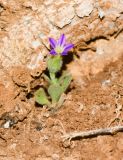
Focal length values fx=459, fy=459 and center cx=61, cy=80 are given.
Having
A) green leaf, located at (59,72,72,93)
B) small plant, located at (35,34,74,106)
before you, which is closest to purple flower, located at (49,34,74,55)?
small plant, located at (35,34,74,106)

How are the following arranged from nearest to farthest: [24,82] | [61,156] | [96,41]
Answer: [61,156]
[24,82]
[96,41]

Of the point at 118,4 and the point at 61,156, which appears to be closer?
the point at 61,156

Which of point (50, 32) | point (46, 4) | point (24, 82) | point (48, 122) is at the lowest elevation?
point (48, 122)

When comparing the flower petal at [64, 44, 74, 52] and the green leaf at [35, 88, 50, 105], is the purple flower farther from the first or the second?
the green leaf at [35, 88, 50, 105]

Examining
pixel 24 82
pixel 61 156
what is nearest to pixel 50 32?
pixel 24 82

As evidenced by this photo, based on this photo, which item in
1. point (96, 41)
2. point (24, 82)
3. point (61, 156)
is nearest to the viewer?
point (61, 156)

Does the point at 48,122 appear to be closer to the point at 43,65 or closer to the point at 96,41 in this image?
the point at 43,65

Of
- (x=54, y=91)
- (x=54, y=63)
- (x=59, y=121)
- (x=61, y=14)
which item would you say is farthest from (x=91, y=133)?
(x=61, y=14)

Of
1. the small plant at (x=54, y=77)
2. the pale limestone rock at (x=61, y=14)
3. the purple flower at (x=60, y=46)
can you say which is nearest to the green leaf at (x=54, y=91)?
the small plant at (x=54, y=77)
